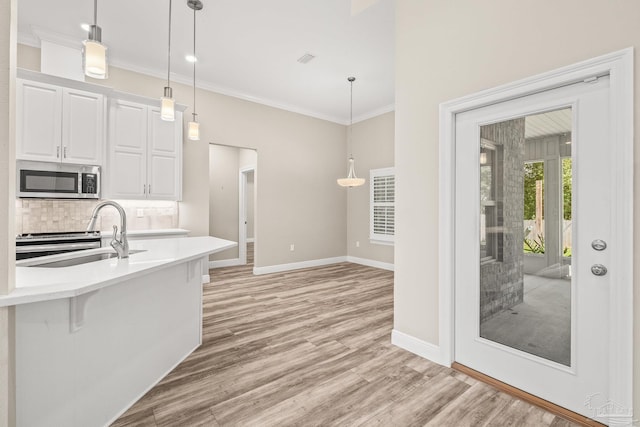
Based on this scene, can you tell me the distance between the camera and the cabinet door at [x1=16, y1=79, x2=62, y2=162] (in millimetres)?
3240

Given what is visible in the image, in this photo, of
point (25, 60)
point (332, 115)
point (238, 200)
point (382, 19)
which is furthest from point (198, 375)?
point (332, 115)

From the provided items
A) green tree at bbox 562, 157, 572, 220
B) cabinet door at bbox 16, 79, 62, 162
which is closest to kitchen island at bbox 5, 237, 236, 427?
cabinet door at bbox 16, 79, 62, 162

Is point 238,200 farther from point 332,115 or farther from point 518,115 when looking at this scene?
point 518,115

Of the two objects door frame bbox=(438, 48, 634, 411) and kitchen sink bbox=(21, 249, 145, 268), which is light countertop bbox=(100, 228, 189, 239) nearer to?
kitchen sink bbox=(21, 249, 145, 268)

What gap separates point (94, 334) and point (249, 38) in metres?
3.51

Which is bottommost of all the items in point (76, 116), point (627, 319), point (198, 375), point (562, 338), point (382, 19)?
point (198, 375)

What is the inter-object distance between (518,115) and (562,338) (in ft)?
4.77

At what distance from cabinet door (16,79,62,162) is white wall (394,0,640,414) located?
154 inches

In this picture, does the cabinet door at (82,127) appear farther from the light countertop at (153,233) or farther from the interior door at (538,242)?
the interior door at (538,242)

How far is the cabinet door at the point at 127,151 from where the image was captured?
3.86m

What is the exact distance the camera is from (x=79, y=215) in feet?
12.6

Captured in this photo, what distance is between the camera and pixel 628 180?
1505mm

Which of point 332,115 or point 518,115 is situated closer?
point 518,115

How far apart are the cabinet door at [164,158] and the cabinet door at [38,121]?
3.27ft
